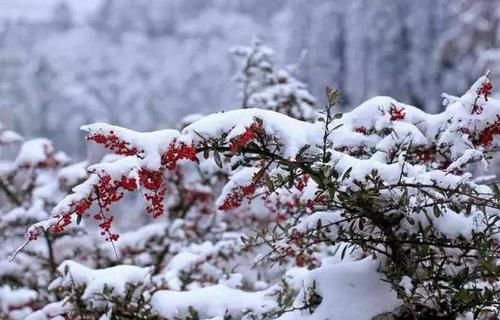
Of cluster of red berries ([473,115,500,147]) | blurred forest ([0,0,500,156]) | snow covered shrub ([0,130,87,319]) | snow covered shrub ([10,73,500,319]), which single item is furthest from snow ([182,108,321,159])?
blurred forest ([0,0,500,156])

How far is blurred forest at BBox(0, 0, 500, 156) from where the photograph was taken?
14836 mm

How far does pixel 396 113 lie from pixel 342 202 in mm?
454

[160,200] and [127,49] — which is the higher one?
[127,49]

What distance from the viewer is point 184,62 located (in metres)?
23.0

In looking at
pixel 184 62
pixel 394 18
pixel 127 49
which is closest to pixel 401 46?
pixel 394 18

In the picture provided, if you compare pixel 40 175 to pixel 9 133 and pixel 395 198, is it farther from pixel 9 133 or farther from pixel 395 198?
pixel 395 198

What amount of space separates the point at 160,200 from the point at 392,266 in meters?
0.70

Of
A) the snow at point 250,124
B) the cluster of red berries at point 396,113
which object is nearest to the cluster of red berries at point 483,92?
the cluster of red berries at point 396,113

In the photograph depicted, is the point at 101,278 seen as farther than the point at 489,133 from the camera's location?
Yes

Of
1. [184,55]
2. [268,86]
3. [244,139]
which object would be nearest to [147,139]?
[244,139]

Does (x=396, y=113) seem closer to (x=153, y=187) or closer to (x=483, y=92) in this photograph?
(x=483, y=92)

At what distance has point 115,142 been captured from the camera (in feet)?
4.91

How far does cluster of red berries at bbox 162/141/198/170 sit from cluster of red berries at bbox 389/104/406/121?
71 centimetres

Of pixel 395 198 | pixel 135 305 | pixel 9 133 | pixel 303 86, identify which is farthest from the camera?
pixel 303 86
